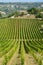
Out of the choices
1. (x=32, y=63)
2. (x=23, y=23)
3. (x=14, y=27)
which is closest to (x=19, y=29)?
(x=14, y=27)

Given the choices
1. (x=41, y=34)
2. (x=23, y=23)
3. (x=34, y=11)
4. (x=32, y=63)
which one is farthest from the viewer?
(x=34, y=11)

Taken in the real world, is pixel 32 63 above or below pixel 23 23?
below

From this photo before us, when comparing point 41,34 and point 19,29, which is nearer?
point 41,34

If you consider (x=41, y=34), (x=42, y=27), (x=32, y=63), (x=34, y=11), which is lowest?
(x=32, y=63)

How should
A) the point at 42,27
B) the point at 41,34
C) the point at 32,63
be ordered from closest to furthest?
the point at 32,63, the point at 41,34, the point at 42,27

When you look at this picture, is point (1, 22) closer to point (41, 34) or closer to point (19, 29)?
point (19, 29)

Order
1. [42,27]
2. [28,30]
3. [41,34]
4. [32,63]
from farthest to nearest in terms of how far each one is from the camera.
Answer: [42,27]
[28,30]
[41,34]
[32,63]

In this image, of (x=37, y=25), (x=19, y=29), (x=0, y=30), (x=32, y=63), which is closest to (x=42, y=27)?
(x=37, y=25)

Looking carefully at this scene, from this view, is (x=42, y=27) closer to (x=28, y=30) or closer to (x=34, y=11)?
A: (x=28, y=30)

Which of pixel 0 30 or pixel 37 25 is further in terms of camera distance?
pixel 37 25
